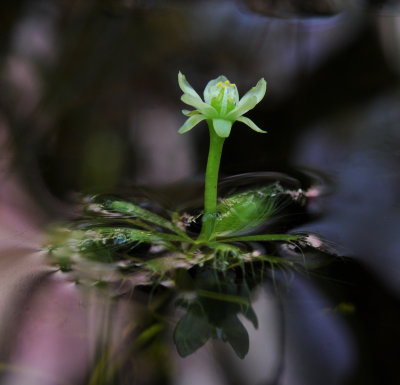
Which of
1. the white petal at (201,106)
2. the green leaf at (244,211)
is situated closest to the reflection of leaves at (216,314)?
the green leaf at (244,211)

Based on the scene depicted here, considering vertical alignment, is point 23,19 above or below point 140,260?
above

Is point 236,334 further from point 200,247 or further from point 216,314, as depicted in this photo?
point 200,247

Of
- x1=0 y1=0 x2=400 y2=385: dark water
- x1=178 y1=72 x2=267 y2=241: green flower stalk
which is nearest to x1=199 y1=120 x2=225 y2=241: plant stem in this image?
x1=178 y1=72 x2=267 y2=241: green flower stalk

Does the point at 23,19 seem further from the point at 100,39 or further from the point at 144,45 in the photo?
the point at 144,45

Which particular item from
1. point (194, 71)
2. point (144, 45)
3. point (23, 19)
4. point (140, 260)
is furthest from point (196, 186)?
point (23, 19)

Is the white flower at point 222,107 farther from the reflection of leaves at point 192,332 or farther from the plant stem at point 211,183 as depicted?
the reflection of leaves at point 192,332

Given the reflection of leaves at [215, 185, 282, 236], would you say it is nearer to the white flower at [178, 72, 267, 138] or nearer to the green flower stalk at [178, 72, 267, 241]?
the green flower stalk at [178, 72, 267, 241]
